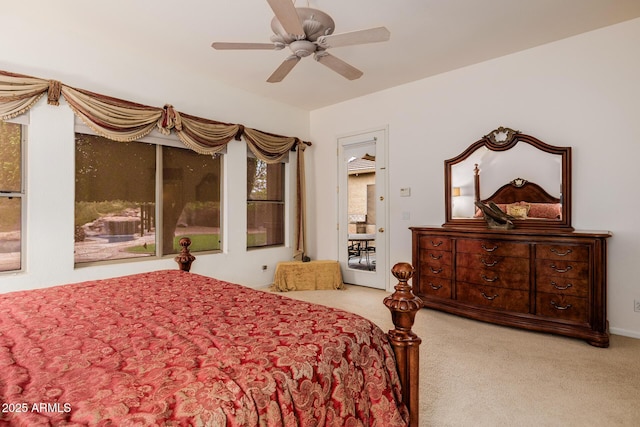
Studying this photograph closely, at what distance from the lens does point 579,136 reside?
10.8ft

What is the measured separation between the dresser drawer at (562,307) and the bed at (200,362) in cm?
223

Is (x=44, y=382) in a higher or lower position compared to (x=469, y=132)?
lower

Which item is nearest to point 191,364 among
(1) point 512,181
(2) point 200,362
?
(2) point 200,362

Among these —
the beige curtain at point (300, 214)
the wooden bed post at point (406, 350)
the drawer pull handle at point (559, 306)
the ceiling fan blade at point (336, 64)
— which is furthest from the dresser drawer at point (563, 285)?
the beige curtain at point (300, 214)

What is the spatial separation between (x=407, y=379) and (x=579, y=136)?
3.19m

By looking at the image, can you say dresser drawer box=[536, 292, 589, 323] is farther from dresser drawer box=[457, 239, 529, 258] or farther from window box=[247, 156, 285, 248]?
window box=[247, 156, 285, 248]

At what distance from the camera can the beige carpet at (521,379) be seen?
6.10 ft

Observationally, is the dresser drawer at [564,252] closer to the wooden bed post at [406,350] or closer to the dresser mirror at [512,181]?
the dresser mirror at [512,181]

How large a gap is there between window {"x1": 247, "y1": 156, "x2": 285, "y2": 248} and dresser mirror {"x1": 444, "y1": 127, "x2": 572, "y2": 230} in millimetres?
2499

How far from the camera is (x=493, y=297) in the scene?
10.8ft

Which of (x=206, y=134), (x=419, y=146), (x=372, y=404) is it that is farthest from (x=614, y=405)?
(x=206, y=134)

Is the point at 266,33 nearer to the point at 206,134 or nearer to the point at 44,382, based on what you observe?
the point at 206,134

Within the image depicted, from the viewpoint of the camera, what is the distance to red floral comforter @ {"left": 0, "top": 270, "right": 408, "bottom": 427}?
82 centimetres

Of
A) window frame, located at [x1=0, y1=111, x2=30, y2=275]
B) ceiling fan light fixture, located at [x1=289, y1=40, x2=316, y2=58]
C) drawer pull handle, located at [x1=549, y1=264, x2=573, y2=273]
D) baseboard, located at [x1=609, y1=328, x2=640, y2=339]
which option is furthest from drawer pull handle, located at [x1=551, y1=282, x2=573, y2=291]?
window frame, located at [x1=0, y1=111, x2=30, y2=275]
